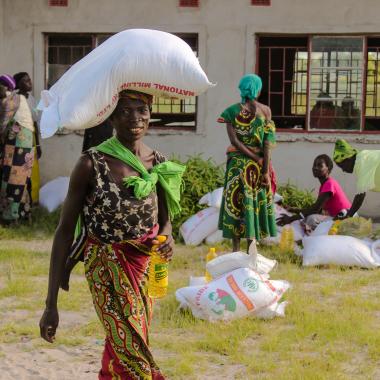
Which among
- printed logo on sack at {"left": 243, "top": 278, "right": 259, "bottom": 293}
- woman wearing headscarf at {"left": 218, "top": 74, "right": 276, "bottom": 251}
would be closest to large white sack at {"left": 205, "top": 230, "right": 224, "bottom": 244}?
woman wearing headscarf at {"left": 218, "top": 74, "right": 276, "bottom": 251}

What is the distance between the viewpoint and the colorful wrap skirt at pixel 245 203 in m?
6.80

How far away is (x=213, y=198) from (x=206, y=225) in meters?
0.31

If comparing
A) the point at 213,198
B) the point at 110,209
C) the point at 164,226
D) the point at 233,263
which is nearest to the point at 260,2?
the point at 213,198

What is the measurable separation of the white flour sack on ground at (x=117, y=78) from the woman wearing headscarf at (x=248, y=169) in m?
3.67

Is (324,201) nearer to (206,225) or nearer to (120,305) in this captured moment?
(206,225)

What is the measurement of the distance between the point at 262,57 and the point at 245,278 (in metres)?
5.08

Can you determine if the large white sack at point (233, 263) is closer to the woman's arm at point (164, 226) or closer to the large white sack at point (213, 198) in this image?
the woman's arm at point (164, 226)

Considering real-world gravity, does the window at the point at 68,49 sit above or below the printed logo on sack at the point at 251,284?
above

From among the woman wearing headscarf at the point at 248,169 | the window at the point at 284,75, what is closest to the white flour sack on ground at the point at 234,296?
the woman wearing headscarf at the point at 248,169

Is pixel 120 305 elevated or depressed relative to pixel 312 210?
elevated

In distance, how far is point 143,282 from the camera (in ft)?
9.96

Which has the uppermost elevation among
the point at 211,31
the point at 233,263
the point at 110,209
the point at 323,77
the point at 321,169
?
the point at 211,31

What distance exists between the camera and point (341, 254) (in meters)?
6.90

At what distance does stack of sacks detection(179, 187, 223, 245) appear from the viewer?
26.4 ft
